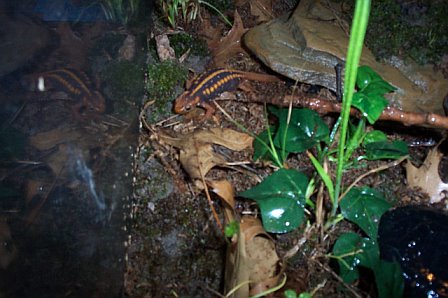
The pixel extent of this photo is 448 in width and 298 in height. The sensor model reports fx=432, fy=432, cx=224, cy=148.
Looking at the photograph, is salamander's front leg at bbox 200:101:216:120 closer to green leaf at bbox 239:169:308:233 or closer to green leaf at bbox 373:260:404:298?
green leaf at bbox 239:169:308:233

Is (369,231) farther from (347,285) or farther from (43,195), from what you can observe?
(43,195)

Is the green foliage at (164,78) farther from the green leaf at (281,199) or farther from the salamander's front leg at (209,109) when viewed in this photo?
the green leaf at (281,199)

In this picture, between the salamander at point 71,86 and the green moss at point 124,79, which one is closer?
the salamander at point 71,86

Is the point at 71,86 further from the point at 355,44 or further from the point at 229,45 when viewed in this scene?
the point at 229,45

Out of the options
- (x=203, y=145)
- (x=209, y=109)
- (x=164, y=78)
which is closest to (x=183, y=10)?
(x=164, y=78)

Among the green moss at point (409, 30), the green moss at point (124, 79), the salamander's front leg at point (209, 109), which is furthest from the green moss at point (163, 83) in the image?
the green moss at point (409, 30)

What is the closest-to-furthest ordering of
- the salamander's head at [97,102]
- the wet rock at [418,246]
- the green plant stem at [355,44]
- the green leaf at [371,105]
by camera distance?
the green plant stem at [355,44]
the salamander's head at [97,102]
the wet rock at [418,246]
the green leaf at [371,105]

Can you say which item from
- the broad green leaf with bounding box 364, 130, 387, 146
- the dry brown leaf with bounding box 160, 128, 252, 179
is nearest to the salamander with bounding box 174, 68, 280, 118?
the dry brown leaf with bounding box 160, 128, 252, 179
